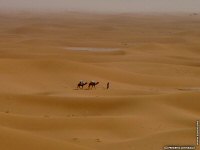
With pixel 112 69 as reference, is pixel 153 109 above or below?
below

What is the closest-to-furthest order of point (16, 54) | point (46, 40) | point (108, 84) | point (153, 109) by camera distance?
1. point (153, 109)
2. point (108, 84)
3. point (16, 54)
4. point (46, 40)

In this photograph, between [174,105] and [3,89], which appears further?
[3,89]

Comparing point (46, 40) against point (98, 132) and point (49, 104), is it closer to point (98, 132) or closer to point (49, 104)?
point (49, 104)

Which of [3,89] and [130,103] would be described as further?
[3,89]

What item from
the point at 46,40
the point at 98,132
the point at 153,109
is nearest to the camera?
the point at 98,132

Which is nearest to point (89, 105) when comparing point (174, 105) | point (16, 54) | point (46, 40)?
point (174, 105)

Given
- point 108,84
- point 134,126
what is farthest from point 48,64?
point 134,126

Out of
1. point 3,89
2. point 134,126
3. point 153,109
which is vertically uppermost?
point 3,89

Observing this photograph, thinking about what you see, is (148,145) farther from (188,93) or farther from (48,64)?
(48,64)

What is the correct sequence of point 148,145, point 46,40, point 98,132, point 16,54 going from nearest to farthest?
1. point 148,145
2. point 98,132
3. point 16,54
4. point 46,40
